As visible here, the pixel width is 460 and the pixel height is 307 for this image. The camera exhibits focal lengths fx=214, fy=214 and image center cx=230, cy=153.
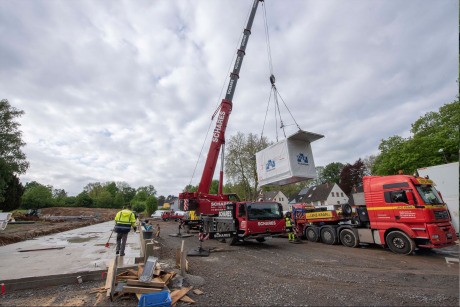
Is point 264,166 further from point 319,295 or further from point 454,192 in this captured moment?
point 454,192

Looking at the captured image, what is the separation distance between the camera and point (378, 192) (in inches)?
309

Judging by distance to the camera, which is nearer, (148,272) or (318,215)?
(148,272)

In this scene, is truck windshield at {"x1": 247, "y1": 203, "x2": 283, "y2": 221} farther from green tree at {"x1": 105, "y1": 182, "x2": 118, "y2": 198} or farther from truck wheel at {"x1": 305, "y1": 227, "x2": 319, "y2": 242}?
green tree at {"x1": 105, "y1": 182, "x2": 118, "y2": 198}

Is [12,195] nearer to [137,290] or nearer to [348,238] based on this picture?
[137,290]

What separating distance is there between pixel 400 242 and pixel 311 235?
389 centimetres

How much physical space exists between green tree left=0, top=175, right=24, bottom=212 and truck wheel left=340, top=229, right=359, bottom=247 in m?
36.9

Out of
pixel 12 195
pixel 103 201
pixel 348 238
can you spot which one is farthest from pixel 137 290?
pixel 103 201

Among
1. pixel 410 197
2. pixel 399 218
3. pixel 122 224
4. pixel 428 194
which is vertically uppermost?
pixel 428 194

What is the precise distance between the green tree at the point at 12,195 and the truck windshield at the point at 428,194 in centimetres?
3920

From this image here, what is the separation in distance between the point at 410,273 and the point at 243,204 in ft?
18.0

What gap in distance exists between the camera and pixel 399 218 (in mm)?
7148

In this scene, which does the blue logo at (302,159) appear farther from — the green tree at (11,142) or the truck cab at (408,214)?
the green tree at (11,142)

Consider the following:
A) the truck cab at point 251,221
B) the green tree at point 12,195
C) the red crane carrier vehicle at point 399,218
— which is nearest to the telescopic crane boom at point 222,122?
the truck cab at point 251,221

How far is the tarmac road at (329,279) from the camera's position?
3.69m
